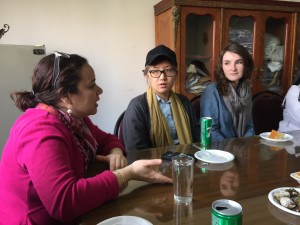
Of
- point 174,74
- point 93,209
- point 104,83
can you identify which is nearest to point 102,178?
point 93,209

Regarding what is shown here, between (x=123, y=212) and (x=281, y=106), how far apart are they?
6.18ft

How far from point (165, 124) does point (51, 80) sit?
2.55 feet

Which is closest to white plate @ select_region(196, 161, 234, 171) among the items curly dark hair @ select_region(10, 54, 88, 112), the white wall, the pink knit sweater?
the pink knit sweater

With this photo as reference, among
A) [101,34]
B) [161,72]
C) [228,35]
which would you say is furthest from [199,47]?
[161,72]

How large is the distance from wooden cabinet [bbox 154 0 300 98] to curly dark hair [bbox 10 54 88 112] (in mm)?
1472

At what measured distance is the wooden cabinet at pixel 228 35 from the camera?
7.41 ft

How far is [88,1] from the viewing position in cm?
229

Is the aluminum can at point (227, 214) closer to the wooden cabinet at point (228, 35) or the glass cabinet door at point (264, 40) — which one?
the wooden cabinet at point (228, 35)

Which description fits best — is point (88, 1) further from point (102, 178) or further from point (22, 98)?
point (102, 178)

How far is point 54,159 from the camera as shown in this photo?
73 cm

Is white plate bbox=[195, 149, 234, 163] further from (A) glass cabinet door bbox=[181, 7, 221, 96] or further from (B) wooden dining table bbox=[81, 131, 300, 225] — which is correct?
(A) glass cabinet door bbox=[181, 7, 221, 96]

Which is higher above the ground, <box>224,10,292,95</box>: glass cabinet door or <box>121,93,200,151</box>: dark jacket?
<box>224,10,292,95</box>: glass cabinet door

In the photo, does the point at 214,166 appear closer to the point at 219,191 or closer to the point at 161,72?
the point at 219,191

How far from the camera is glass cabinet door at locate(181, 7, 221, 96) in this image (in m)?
2.29
